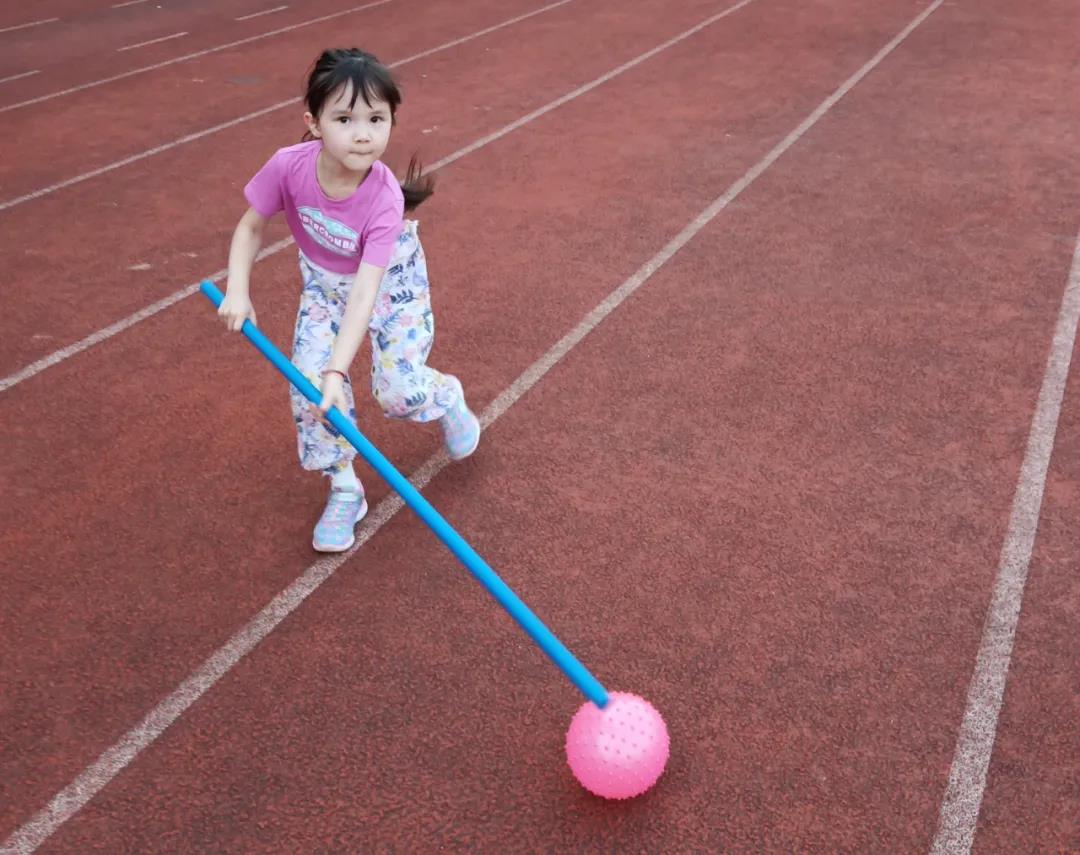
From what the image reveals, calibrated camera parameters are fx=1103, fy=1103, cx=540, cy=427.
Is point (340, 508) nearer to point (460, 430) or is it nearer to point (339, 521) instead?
point (339, 521)

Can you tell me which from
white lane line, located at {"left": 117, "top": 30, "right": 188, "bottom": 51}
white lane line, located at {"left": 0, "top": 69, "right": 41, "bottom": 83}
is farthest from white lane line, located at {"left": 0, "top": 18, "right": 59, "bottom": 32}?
white lane line, located at {"left": 0, "top": 69, "right": 41, "bottom": 83}

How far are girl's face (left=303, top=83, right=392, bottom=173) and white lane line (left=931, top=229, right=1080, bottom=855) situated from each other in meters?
2.07

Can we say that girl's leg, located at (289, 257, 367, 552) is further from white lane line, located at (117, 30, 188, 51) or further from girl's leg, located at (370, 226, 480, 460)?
white lane line, located at (117, 30, 188, 51)

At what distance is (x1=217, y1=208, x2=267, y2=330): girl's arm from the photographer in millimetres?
2785

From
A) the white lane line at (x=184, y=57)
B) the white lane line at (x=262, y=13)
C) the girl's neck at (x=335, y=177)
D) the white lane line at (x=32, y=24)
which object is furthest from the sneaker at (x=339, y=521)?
the white lane line at (x=32, y=24)

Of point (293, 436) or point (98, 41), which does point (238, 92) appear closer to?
point (98, 41)

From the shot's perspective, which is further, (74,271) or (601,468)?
(74,271)

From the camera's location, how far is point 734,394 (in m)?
Answer: 4.30

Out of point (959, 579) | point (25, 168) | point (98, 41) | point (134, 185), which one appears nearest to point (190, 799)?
point (959, 579)

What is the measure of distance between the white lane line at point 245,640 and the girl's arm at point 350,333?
0.71 m

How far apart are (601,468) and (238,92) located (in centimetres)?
610

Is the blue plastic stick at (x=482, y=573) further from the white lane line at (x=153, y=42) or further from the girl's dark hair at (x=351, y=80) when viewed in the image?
the white lane line at (x=153, y=42)

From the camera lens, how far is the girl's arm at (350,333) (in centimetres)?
268

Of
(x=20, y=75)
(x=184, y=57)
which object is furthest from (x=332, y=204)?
(x=184, y=57)
